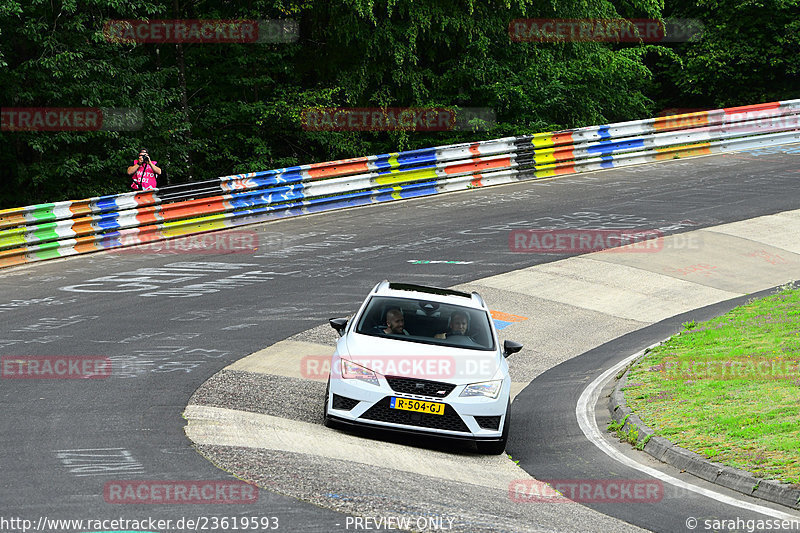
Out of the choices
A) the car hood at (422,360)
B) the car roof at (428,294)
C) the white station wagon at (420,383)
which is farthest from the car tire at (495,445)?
the car roof at (428,294)

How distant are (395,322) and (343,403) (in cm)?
137

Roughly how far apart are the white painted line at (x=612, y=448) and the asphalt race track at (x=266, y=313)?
17 centimetres

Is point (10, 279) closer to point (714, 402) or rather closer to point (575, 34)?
point (714, 402)

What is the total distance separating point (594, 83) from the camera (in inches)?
A: 1157

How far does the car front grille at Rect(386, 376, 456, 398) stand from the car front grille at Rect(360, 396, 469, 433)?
150 mm

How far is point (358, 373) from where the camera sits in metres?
9.95

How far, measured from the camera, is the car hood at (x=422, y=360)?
32.6 feet

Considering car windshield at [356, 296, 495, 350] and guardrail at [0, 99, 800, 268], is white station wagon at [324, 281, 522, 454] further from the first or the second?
guardrail at [0, 99, 800, 268]

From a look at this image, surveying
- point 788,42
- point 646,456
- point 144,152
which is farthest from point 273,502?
point 788,42

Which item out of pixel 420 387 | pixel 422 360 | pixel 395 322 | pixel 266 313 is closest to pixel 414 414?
pixel 420 387

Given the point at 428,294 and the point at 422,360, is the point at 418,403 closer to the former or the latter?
the point at 422,360

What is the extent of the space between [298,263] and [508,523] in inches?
446

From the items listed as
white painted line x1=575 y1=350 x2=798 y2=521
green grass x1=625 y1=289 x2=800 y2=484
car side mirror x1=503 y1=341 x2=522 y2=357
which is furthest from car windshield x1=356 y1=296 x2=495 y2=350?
green grass x1=625 y1=289 x2=800 y2=484

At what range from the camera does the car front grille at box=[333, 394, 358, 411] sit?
9828 mm
